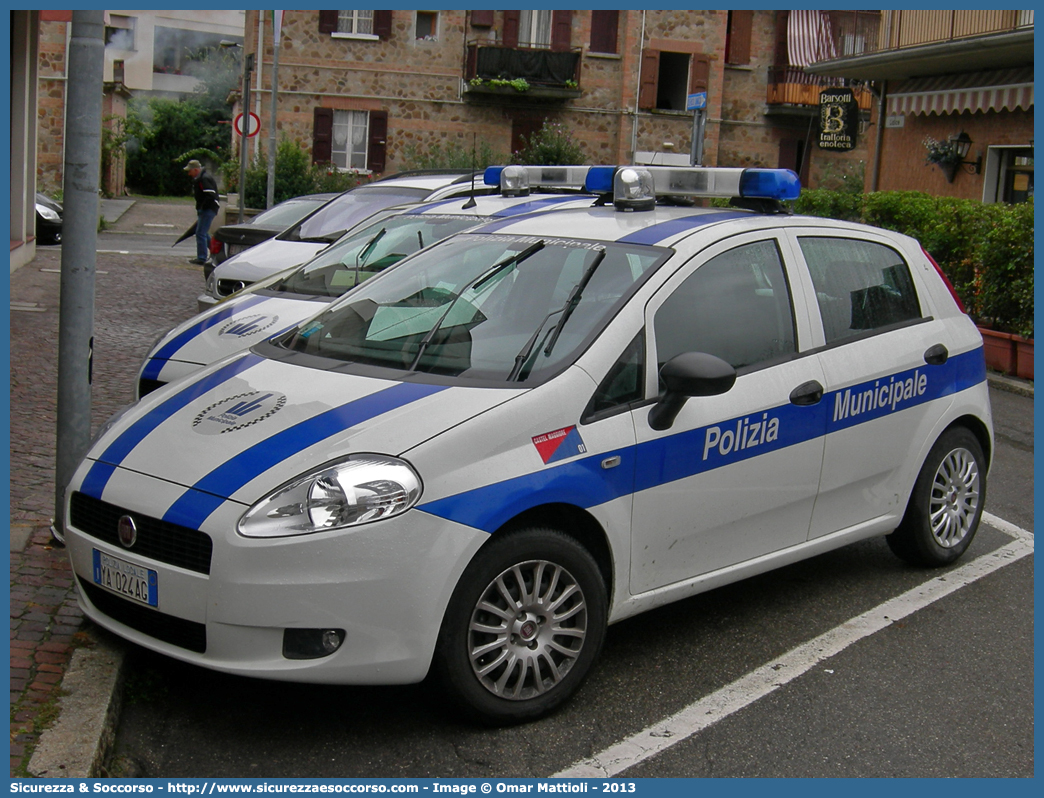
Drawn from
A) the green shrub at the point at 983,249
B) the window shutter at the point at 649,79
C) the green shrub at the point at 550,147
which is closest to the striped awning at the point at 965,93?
the green shrub at the point at 983,249

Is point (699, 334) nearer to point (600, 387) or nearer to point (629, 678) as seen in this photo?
point (600, 387)

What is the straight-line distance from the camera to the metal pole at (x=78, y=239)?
4910mm

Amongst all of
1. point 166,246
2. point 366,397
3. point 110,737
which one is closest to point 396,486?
point 366,397

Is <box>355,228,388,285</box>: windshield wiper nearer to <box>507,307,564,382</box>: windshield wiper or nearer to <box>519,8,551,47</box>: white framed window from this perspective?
<box>507,307,564,382</box>: windshield wiper

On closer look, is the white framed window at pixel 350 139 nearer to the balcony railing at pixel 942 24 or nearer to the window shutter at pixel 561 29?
the window shutter at pixel 561 29

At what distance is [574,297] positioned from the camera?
448cm

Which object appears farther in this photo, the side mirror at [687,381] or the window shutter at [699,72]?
the window shutter at [699,72]

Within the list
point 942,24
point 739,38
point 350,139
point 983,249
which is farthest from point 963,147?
point 350,139

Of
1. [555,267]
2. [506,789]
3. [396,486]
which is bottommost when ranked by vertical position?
[506,789]

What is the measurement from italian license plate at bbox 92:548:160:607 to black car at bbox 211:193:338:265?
7885 millimetres

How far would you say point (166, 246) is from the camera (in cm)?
2570

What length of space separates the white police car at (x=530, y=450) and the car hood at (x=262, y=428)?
0.01 m

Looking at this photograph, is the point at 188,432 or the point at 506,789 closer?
the point at 506,789

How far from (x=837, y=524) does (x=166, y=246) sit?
22.8m
